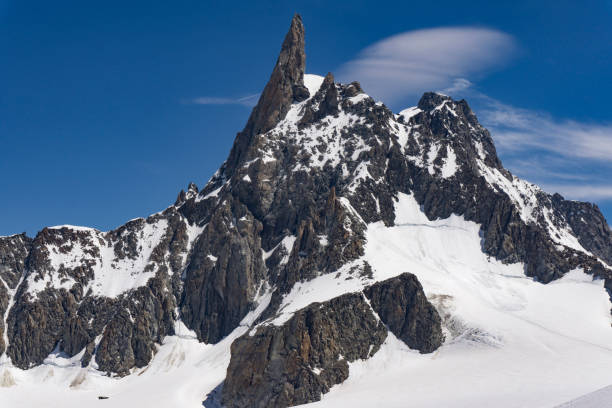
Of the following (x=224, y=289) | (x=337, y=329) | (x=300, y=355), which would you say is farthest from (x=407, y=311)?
(x=224, y=289)

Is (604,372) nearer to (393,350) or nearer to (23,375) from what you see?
(393,350)

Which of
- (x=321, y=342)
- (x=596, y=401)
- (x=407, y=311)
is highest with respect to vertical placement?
(x=407, y=311)

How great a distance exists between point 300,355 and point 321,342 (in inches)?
242

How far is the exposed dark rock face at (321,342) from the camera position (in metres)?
136

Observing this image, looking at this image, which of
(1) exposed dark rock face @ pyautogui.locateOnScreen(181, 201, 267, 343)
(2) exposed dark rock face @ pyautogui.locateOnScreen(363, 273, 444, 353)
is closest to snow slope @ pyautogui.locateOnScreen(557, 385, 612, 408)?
(2) exposed dark rock face @ pyautogui.locateOnScreen(363, 273, 444, 353)

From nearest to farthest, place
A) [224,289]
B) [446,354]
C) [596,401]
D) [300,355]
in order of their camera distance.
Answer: [596,401]
[300,355]
[446,354]
[224,289]

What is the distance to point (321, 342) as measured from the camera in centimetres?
14112

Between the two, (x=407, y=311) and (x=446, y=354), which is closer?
(x=446, y=354)

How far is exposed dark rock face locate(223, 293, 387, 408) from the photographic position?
443 feet

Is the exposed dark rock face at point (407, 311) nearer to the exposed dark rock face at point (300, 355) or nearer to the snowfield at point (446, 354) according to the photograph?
the snowfield at point (446, 354)

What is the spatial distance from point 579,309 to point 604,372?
155ft

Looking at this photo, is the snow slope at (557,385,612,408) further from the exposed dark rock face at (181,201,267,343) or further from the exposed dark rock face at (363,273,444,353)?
the exposed dark rock face at (181,201,267,343)

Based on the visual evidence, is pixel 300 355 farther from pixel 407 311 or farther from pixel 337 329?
pixel 407 311

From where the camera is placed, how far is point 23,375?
7269 inches
